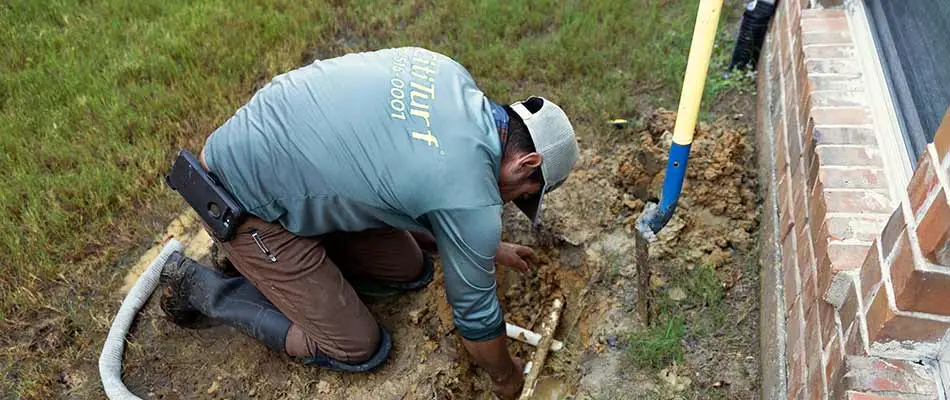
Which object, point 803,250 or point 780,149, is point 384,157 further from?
point 780,149

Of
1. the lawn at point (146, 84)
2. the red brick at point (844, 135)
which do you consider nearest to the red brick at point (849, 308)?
the red brick at point (844, 135)

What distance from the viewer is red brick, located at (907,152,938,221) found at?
1330mm

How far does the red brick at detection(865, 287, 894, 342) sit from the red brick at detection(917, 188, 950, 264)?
16cm

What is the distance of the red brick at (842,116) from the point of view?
216 cm

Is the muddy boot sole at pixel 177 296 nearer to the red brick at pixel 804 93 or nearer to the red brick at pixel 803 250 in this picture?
the red brick at pixel 803 250

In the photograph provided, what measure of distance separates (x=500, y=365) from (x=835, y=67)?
4.94 ft

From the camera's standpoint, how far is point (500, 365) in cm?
248

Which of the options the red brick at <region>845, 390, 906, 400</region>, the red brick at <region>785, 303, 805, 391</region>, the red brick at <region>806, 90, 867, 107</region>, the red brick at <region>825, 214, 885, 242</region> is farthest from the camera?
the red brick at <region>806, 90, 867, 107</region>

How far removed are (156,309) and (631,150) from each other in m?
2.15

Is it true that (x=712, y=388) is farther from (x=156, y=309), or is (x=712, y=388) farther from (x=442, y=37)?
(x=442, y=37)

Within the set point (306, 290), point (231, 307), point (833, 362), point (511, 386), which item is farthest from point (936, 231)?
point (231, 307)

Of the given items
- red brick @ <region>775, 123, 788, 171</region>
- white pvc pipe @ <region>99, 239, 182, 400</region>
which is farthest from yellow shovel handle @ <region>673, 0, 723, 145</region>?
white pvc pipe @ <region>99, 239, 182, 400</region>

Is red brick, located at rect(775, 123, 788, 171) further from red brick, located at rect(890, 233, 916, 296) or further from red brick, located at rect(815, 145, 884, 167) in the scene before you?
red brick, located at rect(890, 233, 916, 296)

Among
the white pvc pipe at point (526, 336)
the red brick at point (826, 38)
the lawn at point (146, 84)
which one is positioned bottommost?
the white pvc pipe at point (526, 336)
